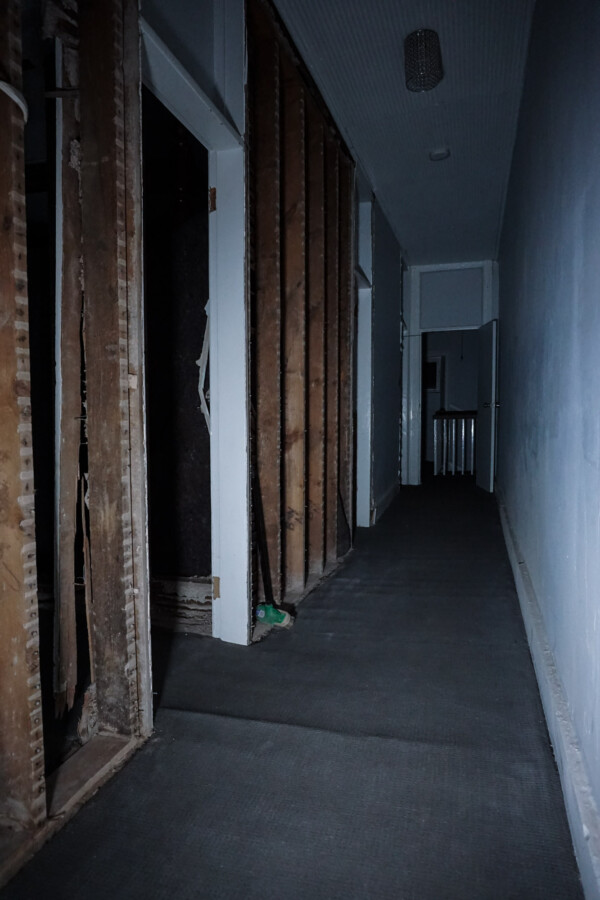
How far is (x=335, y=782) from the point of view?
4.36 feet

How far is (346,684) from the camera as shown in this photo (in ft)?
6.03

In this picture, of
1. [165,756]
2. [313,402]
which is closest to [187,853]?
[165,756]

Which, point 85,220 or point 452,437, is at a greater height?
point 85,220

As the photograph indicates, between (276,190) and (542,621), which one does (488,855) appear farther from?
(276,190)

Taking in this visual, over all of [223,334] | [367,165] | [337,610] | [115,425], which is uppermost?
[367,165]

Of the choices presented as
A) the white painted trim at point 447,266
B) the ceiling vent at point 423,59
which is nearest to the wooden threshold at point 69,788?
the ceiling vent at point 423,59

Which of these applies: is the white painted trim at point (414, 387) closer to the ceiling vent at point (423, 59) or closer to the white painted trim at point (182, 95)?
the ceiling vent at point (423, 59)

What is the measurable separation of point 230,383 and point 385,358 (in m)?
3.26

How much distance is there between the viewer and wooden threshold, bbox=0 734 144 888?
1084mm

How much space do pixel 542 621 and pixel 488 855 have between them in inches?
39.3

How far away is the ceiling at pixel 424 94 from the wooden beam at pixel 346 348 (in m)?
0.45

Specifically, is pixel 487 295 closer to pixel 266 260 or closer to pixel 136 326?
pixel 266 260

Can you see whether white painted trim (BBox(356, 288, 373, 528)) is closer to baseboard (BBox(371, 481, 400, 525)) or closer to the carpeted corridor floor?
baseboard (BBox(371, 481, 400, 525))

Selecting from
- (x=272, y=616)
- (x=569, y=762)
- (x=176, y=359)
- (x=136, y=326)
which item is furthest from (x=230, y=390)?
(x=569, y=762)
